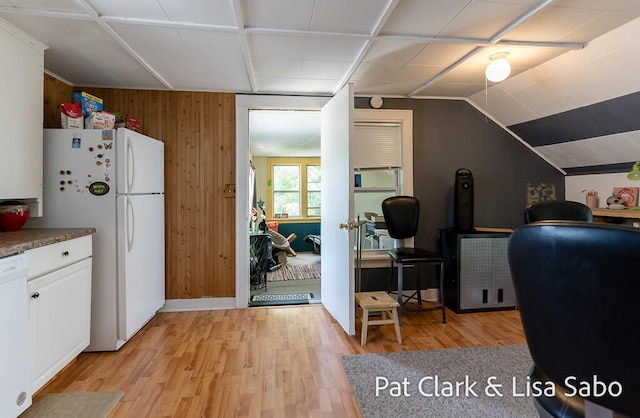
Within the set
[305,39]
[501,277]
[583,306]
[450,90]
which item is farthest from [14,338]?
[450,90]

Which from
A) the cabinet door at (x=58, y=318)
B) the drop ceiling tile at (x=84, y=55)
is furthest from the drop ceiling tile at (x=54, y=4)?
the cabinet door at (x=58, y=318)

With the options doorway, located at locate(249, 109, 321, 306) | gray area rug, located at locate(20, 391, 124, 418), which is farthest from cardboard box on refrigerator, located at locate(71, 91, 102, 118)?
gray area rug, located at locate(20, 391, 124, 418)

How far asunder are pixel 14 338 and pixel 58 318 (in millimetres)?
432

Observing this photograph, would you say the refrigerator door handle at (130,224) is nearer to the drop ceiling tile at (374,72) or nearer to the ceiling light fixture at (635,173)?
the drop ceiling tile at (374,72)

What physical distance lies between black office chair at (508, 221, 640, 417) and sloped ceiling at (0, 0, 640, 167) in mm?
1570

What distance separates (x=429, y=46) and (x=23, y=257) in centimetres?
274

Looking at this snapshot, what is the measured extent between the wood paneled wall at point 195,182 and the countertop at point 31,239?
1.05m

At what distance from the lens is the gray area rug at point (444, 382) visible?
173 cm

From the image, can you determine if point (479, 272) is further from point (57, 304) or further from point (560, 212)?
point (57, 304)

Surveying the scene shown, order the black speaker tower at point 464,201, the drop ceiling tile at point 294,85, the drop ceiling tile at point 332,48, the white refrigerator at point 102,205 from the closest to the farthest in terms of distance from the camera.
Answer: the drop ceiling tile at point 332,48
the white refrigerator at point 102,205
the drop ceiling tile at point 294,85
the black speaker tower at point 464,201

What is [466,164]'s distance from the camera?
3.62m

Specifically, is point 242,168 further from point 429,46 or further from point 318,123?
point 429,46

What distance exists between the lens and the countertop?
154 centimetres

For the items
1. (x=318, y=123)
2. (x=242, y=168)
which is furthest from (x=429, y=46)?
(x=318, y=123)
